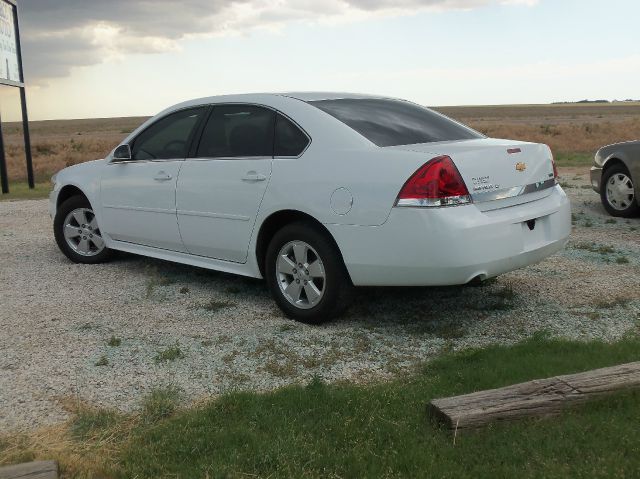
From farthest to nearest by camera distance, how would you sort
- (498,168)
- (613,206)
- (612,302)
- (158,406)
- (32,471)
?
(613,206) → (612,302) → (498,168) → (158,406) → (32,471)

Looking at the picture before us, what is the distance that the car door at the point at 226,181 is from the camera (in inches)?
209

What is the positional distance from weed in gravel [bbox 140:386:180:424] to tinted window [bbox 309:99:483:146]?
2201 mm

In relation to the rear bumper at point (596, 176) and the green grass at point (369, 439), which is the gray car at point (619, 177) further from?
the green grass at point (369, 439)

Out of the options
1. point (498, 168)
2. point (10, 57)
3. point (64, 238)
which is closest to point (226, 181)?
point (498, 168)

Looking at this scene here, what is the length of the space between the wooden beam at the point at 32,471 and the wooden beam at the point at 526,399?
1.68 metres

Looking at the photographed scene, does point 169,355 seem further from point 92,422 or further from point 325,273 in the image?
point 325,273

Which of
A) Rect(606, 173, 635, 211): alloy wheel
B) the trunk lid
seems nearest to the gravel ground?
the trunk lid

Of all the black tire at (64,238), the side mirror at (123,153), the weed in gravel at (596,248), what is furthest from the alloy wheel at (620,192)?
the black tire at (64,238)

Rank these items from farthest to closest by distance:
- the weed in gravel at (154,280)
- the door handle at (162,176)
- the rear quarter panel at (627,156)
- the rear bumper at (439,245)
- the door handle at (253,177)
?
1. the rear quarter panel at (627,156)
2. the weed in gravel at (154,280)
3. the door handle at (162,176)
4. the door handle at (253,177)
5. the rear bumper at (439,245)

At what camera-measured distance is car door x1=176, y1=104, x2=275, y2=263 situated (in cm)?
531

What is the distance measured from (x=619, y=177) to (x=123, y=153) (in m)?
6.77

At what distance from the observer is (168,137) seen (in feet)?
20.5

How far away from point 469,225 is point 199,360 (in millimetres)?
1921

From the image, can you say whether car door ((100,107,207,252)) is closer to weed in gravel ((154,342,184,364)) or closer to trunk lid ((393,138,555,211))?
weed in gravel ((154,342,184,364))
